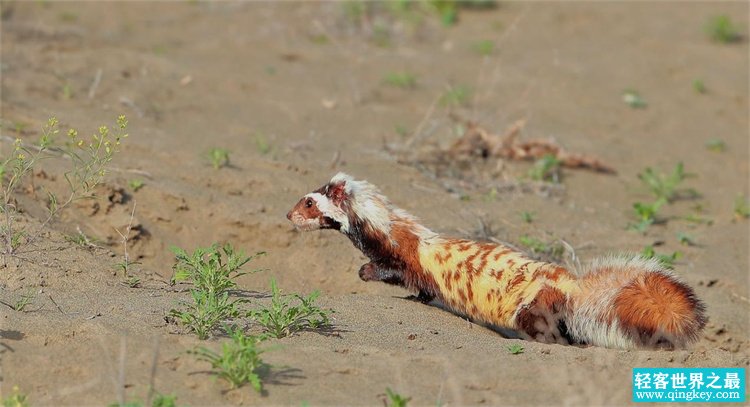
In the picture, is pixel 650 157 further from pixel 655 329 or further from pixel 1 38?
pixel 1 38

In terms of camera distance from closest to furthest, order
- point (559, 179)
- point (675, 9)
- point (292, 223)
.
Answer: point (292, 223)
point (559, 179)
point (675, 9)

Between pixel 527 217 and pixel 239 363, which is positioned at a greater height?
pixel 239 363

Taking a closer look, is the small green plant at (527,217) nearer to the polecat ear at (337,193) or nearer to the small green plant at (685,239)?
the small green plant at (685,239)

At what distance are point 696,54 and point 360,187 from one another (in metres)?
7.92

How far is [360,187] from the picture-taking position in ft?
21.1

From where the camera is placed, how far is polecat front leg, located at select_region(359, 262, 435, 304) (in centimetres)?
629

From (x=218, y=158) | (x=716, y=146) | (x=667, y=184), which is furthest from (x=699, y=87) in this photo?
(x=218, y=158)

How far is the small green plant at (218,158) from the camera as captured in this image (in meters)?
7.77

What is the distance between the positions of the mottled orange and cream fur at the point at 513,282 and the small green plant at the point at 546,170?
107 inches

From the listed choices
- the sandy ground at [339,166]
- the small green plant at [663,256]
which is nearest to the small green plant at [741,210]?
the sandy ground at [339,166]

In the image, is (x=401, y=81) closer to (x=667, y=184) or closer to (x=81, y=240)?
(x=667, y=184)

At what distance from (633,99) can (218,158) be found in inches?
226

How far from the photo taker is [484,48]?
1262cm

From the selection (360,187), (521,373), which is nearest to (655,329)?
(521,373)
